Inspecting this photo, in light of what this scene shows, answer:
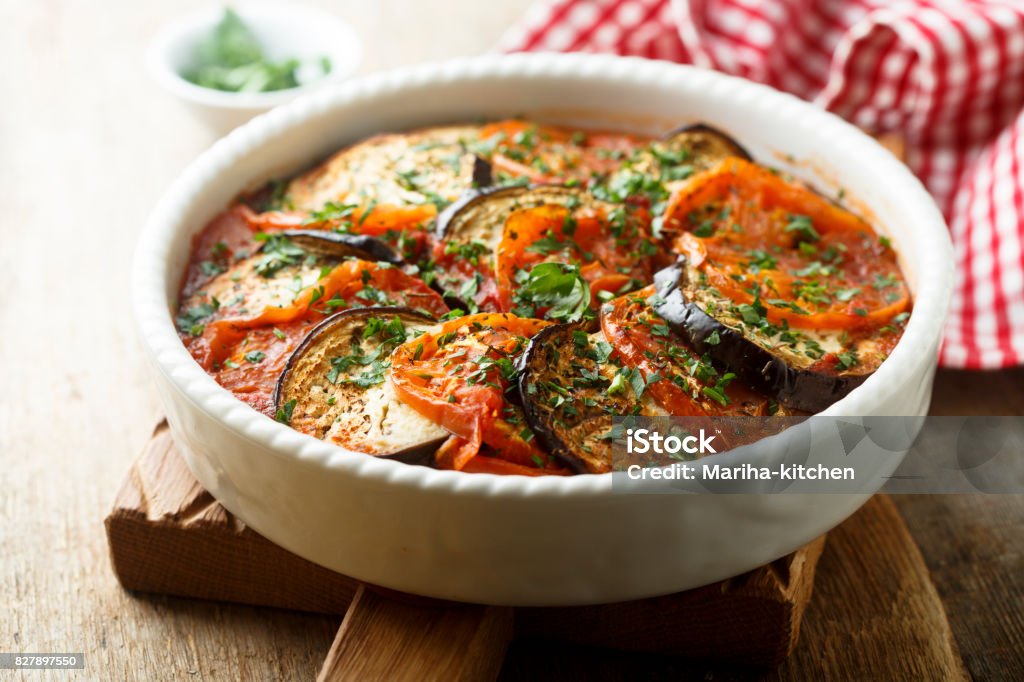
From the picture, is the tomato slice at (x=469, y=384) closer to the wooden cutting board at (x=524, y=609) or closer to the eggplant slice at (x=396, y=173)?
the wooden cutting board at (x=524, y=609)

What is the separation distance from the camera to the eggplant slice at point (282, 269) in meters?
3.41

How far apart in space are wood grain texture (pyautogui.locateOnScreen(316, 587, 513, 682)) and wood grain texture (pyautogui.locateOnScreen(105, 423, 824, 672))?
20 millimetres

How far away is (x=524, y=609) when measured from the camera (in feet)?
10.6

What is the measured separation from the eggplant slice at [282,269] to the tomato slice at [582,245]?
1.27 ft

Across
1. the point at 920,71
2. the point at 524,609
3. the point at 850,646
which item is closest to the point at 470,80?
the point at 920,71

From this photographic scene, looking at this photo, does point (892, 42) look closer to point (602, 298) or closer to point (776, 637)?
point (602, 298)

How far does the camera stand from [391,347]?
314 cm

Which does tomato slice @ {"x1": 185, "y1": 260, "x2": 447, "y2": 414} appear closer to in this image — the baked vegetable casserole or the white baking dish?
the baked vegetable casserole

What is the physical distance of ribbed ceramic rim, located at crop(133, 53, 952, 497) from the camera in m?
2.62

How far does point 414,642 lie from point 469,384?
71 cm

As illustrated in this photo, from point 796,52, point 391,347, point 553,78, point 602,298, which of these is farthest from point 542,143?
point 796,52

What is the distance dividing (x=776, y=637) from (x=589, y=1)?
10.5 ft

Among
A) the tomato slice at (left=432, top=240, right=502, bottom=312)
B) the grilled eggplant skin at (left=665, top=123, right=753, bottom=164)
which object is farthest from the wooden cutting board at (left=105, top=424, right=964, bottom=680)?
the grilled eggplant skin at (left=665, top=123, right=753, bottom=164)

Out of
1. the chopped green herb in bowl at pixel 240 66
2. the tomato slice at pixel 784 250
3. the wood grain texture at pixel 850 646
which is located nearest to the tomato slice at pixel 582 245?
the tomato slice at pixel 784 250
